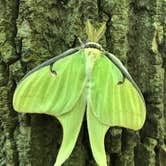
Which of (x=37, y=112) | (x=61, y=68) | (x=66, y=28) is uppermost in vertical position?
(x=66, y=28)

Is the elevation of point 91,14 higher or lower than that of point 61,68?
higher

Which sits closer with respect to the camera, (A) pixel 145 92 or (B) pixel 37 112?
(B) pixel 37 112

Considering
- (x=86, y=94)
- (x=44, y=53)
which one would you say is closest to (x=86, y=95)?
(x=86, y=94)

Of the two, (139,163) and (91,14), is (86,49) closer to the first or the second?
(91,14)

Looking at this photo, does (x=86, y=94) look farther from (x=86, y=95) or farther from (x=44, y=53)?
(x=44, y=53)

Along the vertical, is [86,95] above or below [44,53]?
below

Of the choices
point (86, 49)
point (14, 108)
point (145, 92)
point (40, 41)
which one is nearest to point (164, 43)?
point (145, 92)

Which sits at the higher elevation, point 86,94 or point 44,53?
point 44,53
